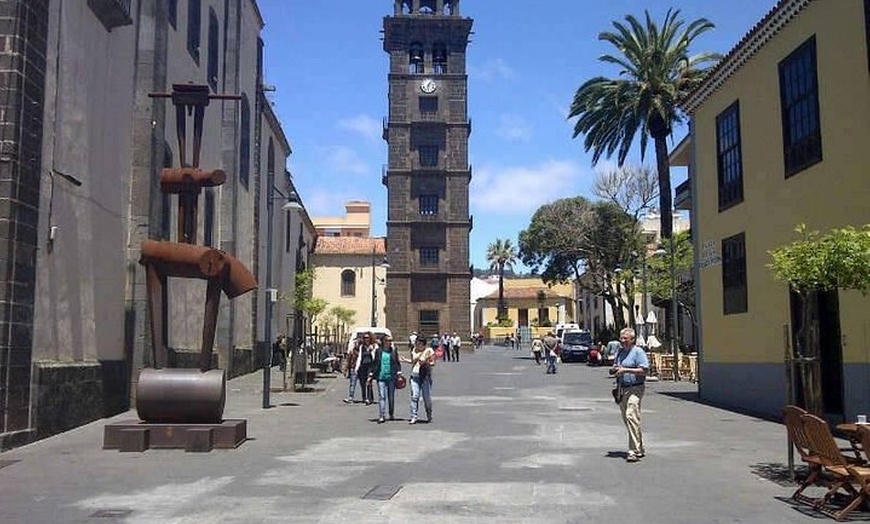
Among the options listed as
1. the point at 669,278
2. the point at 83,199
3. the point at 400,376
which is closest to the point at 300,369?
the point at 400,376

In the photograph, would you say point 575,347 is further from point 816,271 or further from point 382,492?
point 382,492

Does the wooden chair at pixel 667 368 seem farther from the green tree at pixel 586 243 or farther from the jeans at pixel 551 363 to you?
the green tree at pixel 586 243

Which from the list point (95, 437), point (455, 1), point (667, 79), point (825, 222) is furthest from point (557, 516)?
point (455, 1)

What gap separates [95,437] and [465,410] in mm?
8623

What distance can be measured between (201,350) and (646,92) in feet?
84.6

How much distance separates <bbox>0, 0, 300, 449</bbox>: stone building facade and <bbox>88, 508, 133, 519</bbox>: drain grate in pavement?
4.67 metres

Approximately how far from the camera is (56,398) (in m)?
14.1

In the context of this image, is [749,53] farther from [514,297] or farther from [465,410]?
[514,297]

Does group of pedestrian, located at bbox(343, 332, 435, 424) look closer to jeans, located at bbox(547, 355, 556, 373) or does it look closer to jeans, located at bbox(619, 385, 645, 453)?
jeans, located at bbox(619, 385, 645, 453)

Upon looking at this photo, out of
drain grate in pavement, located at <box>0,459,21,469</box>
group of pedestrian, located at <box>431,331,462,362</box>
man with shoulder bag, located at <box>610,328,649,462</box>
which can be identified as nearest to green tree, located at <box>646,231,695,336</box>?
group of pedestrian, located at <box>431,331,462,362</box>

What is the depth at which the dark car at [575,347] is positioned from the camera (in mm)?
52781

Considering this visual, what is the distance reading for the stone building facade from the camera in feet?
41.0

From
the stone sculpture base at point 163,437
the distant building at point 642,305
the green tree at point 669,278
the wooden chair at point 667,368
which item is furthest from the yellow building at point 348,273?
the stone sculpture base at point 163,437

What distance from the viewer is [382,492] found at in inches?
366
